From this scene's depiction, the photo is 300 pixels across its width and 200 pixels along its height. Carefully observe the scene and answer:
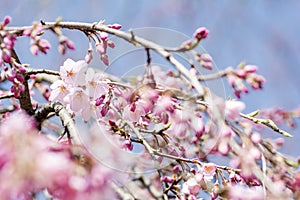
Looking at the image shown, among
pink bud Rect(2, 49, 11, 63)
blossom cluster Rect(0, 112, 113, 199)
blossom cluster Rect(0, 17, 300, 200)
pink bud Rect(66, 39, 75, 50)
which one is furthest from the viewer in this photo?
pink bud Rect(66, 39, 75, 50)

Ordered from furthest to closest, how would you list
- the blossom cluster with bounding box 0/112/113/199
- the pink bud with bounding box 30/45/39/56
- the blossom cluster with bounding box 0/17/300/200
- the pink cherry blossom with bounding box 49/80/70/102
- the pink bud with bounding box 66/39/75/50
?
1. the pink bud with bounding box 66/39/75/50
2. the pink cherry blossom with bounding box 49/80/70/102
3. the pink bud with bounding box 30/45/39/56
4. the blossom cluster with bounding box 0/17/300/200
5. the blossom cluster with bounding box 0/112/113/199

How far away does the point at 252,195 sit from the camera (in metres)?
1.49

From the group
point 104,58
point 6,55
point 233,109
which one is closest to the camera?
point 233,109

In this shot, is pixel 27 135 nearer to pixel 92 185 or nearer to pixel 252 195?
pixel 92 185

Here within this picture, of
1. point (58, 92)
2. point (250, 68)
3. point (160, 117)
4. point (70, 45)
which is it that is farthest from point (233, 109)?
point (70, 45)

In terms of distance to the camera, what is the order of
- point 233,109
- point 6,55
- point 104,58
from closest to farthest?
point 233,109 < point 6,55 < point 104,58

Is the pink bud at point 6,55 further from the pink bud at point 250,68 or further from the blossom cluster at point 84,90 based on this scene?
the pink bud at point 250,68

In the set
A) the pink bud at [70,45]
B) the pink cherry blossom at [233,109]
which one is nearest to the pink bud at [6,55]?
the pink bud at [70,45]

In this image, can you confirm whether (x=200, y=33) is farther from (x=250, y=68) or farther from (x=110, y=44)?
(x=110, y=44)

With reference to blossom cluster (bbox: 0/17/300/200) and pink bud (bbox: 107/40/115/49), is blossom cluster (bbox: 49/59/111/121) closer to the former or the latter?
blossom cluster (bbox: 0/17/300/200)

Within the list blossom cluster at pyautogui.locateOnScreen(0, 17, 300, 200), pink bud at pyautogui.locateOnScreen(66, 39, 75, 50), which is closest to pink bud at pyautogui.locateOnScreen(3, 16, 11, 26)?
blossom cluster at pyautogui.locateOnScreen(0, 17, 300, 200)

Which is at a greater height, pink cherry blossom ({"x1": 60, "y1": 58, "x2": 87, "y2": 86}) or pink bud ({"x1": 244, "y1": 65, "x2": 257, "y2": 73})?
pink bud ({"x1": 244, "y1": 65, "x2": 257, "y2": 73})

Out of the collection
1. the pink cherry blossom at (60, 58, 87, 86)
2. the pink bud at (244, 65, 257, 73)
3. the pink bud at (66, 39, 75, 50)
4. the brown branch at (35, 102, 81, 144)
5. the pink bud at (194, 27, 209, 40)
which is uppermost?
the pink bud at (194, 27, 209, 40)

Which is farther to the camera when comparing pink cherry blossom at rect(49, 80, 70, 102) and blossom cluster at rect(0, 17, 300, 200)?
pink cherry blossom at rect(49, 80, 70, 102)
